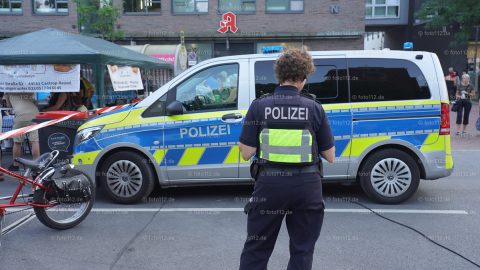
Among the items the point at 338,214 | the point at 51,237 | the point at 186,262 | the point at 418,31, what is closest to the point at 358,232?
the point at 338,214

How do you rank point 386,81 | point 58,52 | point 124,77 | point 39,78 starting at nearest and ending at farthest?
point 386,81, point 58,52, point 39,78, point 124,77

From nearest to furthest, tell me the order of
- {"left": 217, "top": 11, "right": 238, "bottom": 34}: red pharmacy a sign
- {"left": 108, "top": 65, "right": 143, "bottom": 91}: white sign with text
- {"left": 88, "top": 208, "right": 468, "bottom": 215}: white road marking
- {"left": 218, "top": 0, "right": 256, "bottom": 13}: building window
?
{"left": 88, "top": 208, "right": 468, "bottom": 215}: white road marking < {"left": 108, "top": 65, "right": 143, "bottom": 91}: white sign with text < {"left": 217, "top": 11, "right": 238, "bottom": 34}: red pharmacy a sign < {"left": 218, "top": 0, "right": 256, "bottom": 13}: building window

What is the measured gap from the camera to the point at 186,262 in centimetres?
429

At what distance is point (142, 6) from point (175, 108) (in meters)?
20.5

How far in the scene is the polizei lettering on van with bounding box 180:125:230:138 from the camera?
19.7 feet

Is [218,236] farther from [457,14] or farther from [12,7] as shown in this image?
[457,14]

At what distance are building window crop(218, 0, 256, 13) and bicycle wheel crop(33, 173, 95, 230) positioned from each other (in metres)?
20.4

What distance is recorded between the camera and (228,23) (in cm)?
2428

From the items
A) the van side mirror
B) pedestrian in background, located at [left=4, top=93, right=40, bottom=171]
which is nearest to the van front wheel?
the van side mirror

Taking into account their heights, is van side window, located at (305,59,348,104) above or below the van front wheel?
above

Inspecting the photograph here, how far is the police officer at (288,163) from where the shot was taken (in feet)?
9.81

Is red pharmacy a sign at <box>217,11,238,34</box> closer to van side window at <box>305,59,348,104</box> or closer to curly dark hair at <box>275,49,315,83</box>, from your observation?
van side window at <box>305,59,348,104</box>

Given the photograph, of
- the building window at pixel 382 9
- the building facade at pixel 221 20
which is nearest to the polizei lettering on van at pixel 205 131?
the building facade at pixel 221 20

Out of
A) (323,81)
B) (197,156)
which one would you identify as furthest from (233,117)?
(323,81)
